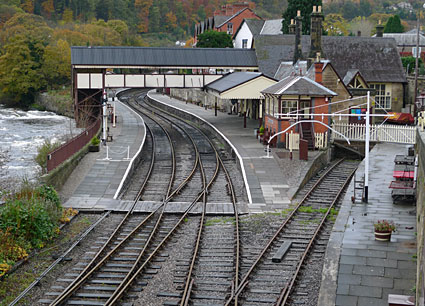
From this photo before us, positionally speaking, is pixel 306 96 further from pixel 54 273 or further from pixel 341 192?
pixel 54 273

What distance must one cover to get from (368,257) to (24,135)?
3713cm

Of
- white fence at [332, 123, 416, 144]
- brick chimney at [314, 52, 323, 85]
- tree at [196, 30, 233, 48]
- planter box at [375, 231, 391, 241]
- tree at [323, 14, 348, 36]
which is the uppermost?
tree at [323, 14, 348, 36]

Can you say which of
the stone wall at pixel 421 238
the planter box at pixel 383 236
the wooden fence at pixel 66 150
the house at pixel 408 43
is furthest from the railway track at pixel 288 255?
the house at pixel 408 43

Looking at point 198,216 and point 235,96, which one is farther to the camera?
point 235,96

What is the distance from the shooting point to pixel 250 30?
7344cm

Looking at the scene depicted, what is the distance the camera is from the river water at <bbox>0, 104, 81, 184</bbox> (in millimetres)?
30603

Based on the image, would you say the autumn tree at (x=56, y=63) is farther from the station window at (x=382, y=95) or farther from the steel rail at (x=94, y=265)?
the steel rail at (x=94, y=265)

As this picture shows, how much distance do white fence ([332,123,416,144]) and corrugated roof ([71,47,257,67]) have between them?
14.0m

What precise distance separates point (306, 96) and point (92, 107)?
64.7 ft

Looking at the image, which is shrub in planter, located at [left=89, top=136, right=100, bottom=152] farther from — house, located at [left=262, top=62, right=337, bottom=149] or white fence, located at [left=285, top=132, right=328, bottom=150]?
white fence, located at [left=285, top=132, right=328, bottom=150]

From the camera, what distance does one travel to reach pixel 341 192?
79.7 feet

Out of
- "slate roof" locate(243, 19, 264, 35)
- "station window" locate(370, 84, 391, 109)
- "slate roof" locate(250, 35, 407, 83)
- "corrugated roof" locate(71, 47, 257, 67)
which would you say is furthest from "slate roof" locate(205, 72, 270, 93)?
"slate roof" locate(243, 19, 264, 35)

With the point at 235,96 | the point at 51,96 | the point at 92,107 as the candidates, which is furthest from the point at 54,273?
the point at 51,96

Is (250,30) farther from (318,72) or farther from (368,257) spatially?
(368,257)
